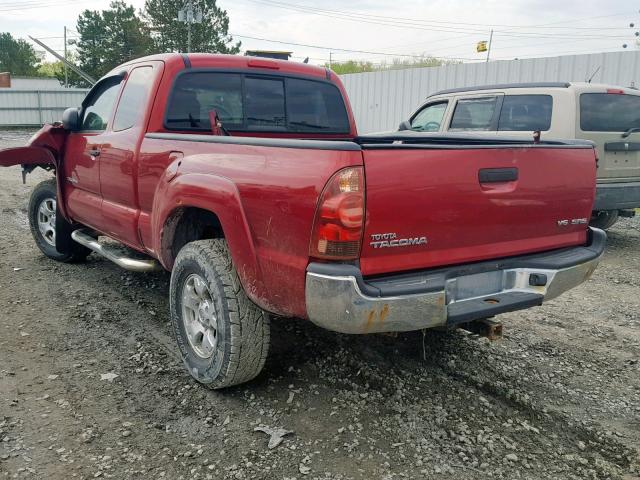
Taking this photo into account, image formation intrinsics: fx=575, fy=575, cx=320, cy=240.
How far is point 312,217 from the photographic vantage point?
2555 mm

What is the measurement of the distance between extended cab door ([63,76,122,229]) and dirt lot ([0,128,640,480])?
0.85 m

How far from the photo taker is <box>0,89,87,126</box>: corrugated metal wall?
2950cm

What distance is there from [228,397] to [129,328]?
137cm

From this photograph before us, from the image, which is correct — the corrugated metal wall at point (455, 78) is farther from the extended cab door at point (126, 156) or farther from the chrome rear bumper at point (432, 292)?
the extended cab door at point (126, 156)

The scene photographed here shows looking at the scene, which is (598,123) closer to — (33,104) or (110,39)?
(33,104)

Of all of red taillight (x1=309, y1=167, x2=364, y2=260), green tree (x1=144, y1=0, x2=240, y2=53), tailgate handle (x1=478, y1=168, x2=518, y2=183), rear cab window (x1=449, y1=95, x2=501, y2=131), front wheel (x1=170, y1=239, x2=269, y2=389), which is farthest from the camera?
green tree (x1=144, y1=0, x2=240, y2=53)

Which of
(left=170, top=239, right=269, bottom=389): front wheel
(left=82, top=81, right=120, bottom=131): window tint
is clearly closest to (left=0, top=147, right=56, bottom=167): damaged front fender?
(left=82, top=81, right=120, bottom=131): window tint

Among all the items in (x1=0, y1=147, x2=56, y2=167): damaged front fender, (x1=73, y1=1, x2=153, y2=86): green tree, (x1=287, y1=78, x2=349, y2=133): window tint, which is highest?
(x1=73, y1=1, x2=153, y2=86): green tree

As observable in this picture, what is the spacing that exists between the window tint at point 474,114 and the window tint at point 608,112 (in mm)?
1192

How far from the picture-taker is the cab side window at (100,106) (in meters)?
4.75

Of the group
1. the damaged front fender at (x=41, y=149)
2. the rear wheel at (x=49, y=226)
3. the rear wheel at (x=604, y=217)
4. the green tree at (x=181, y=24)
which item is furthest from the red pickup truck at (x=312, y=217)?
the green tree at (x=181, y=24)

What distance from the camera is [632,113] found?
22.8ft

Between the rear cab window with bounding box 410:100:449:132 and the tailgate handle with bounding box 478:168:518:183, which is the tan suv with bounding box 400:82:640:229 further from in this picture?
the tailgate handle with bounding box 478:168:518:183

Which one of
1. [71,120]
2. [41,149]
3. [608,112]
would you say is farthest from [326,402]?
[608,112]
